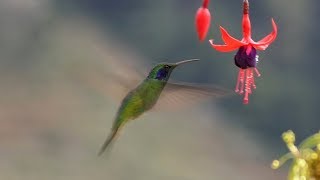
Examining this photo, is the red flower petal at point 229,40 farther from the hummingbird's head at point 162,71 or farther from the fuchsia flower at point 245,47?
the hummingbird's head at point 162,71

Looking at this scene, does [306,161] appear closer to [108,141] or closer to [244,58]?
[244,58]

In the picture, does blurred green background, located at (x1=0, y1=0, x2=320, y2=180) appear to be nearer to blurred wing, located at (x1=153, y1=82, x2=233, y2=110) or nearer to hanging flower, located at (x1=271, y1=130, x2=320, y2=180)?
blurred wing, located at (x1=153, y1=82, x2=233, y2=110)

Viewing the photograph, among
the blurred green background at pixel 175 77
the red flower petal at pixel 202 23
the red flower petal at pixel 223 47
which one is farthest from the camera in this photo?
the blurred green background at pixel 175 77

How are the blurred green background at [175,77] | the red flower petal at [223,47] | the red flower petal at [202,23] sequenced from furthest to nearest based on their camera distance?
the blurred green background at [175,77] → the red flower petal at [223,47] → the red flower petal at [202,23]

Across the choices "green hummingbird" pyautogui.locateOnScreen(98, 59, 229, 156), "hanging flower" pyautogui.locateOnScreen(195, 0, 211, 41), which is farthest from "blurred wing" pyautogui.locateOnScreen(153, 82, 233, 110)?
"hanging flower" pyautogui.locateOnScreen(195, 0, 211, 41)

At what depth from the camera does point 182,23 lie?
12.4ft

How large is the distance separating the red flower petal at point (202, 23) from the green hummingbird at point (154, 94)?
0.20m

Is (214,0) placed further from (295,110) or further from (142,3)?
(295,110)

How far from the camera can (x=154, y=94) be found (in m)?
1.45

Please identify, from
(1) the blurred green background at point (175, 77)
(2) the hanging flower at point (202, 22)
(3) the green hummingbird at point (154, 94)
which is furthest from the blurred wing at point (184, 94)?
(1) the blurred green background at point (175, 77)

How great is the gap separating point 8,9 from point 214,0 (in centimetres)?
93

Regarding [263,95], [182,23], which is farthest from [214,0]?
[263,95]

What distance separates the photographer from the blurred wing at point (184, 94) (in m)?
1.33

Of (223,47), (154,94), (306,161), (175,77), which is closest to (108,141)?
(154,94)
